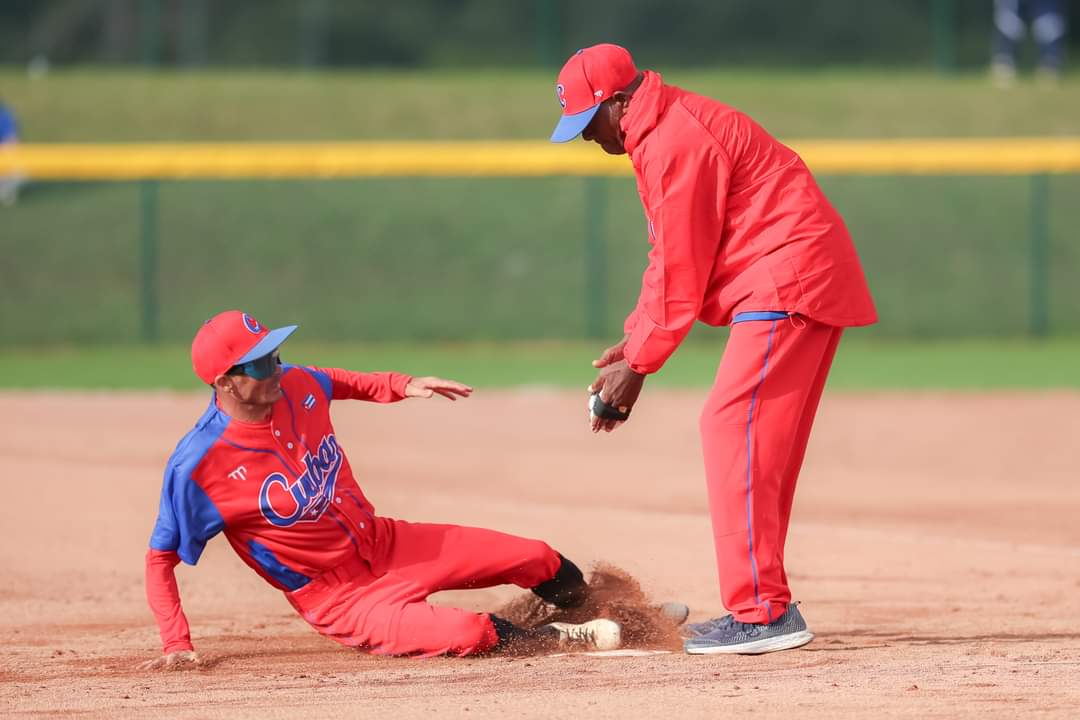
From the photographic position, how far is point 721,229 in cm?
471

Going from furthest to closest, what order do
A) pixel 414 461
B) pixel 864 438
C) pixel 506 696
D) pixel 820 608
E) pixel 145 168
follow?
pixel 145 168 → pixel 864 438 → pixel 414 461 → pixel 820 608 → pixel 506 696

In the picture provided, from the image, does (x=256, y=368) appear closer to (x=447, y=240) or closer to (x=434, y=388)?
(x=434, y=388)

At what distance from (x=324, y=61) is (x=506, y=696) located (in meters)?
18.6

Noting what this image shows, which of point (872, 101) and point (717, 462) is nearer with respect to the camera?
point (717, 462)

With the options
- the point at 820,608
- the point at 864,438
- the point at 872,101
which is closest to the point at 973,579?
the point at 820,608

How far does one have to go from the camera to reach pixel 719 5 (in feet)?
73.0

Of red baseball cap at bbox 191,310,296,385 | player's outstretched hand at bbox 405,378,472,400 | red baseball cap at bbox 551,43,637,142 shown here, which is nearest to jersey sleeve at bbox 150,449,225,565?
red baseball cap at bbox 191,310,296,385

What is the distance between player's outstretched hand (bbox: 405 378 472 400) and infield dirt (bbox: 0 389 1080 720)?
869mm

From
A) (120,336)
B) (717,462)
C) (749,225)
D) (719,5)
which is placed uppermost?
(719,5)

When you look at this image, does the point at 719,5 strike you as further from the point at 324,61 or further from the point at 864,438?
the point at 864,438

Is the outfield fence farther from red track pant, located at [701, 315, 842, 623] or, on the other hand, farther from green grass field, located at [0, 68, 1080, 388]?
red track pant, located at [701, 315, 842, 623]

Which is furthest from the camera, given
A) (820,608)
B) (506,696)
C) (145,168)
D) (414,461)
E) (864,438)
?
(145,168)

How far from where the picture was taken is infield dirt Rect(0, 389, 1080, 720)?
4.46 meters

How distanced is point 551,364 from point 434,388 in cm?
864
